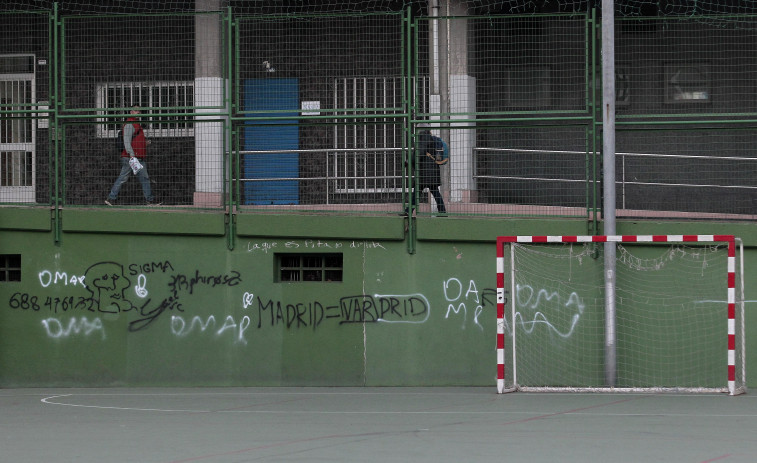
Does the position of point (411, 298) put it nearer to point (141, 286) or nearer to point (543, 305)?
point (543, 305)

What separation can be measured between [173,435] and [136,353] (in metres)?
5.19

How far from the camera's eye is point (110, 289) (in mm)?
16438

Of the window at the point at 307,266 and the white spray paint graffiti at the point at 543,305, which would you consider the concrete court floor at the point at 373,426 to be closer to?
the white spray paint graffiti at the point at 543,305

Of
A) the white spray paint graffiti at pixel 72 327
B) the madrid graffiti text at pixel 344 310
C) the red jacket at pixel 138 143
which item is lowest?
the white spray paint graffiti at pixel 72 327

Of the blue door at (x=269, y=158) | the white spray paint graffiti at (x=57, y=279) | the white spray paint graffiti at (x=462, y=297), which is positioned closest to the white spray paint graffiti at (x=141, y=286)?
→ the white spray paint graffiti at (x=57, y=279)

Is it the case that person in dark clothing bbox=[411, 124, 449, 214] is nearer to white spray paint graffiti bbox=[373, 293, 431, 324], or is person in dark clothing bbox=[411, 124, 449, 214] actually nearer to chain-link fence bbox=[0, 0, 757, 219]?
chain-link fence bbox=[0, 0, 757, 219]

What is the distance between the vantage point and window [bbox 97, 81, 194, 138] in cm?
1684

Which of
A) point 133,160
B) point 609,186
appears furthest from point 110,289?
point 609,186

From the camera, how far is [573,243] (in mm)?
15672

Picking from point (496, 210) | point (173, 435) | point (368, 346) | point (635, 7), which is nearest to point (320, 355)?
point (368, 346)

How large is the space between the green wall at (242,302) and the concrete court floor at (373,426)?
0.65 metres

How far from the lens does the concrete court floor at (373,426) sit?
10.1m

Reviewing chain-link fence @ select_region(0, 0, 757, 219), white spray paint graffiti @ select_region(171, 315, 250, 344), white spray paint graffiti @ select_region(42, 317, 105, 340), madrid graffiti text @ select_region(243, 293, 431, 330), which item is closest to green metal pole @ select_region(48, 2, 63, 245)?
chain-link fence @ select_region(0, 0, 757, 219)

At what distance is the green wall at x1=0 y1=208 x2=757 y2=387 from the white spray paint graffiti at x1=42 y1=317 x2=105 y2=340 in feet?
0.05
